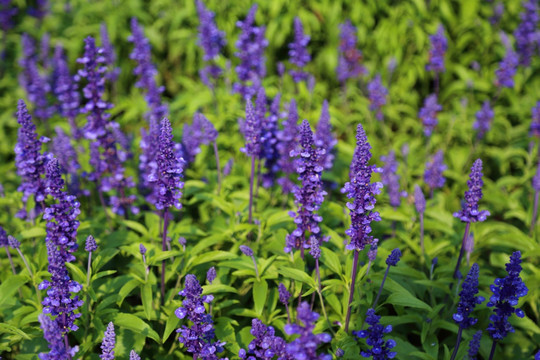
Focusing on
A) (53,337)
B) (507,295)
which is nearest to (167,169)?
(53,337)

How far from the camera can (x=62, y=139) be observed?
5.82 meters

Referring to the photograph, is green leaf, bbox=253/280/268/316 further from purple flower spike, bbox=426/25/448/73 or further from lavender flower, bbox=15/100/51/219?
purple flower spike, bbox=426/25/448/73

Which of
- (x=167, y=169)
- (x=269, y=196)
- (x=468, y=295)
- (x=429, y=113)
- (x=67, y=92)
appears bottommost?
(x=468, y=295)

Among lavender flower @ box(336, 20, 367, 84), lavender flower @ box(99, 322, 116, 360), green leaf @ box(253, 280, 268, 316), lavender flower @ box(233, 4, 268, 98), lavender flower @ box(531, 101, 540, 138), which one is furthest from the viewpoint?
lavender flower @ box(336, 20, 367, 84)

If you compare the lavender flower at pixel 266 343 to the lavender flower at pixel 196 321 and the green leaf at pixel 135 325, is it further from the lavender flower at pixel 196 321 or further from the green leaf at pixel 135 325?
the green leaf at pixel 135 325

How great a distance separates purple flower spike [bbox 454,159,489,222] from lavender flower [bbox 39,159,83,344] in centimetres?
336

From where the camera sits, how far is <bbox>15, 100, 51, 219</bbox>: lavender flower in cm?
458

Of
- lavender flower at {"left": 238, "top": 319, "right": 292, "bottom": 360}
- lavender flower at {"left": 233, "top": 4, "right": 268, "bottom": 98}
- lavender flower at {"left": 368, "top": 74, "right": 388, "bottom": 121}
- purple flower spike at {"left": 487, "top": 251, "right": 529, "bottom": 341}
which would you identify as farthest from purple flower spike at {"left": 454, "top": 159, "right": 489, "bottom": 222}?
lavender flower at {"left": 368, "top": 74, "right": 388, "bottom": 121}

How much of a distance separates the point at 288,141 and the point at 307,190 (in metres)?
1.76

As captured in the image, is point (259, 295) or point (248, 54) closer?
point (259, 295)

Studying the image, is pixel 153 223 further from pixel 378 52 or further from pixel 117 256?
pixel 378 52

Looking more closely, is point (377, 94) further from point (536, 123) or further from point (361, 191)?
point (361, 191)

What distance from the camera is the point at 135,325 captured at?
410 centimetres

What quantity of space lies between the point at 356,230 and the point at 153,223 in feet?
8.65
